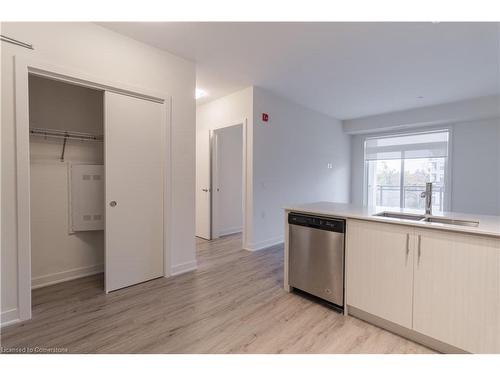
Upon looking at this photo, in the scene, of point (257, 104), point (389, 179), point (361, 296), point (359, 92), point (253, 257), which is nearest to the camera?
point (361, 296)

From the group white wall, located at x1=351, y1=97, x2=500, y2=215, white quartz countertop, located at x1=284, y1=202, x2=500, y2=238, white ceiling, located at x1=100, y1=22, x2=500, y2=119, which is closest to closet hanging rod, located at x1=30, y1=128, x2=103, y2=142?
white ceiling, located at x1=100, y1=22, x2=500, y2=119

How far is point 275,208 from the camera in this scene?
4367 mm

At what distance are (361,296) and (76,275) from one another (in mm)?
3099

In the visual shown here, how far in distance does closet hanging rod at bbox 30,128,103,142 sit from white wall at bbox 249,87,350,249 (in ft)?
7.19

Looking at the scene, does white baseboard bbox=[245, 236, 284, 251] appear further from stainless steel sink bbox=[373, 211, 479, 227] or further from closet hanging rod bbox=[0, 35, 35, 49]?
closet hanging rod bbox=[0, 35, 35, 49]

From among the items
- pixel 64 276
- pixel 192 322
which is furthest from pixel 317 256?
pixel 64 276

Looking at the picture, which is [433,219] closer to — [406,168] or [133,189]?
[133,189]

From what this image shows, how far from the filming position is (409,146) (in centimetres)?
569

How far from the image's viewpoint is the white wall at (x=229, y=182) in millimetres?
4961

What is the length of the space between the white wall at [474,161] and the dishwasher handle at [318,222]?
4380 mm

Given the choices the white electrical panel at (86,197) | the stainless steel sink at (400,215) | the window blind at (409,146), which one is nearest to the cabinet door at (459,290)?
the stainless steel sink at (400,215)

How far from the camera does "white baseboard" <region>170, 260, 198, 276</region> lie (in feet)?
9.64
